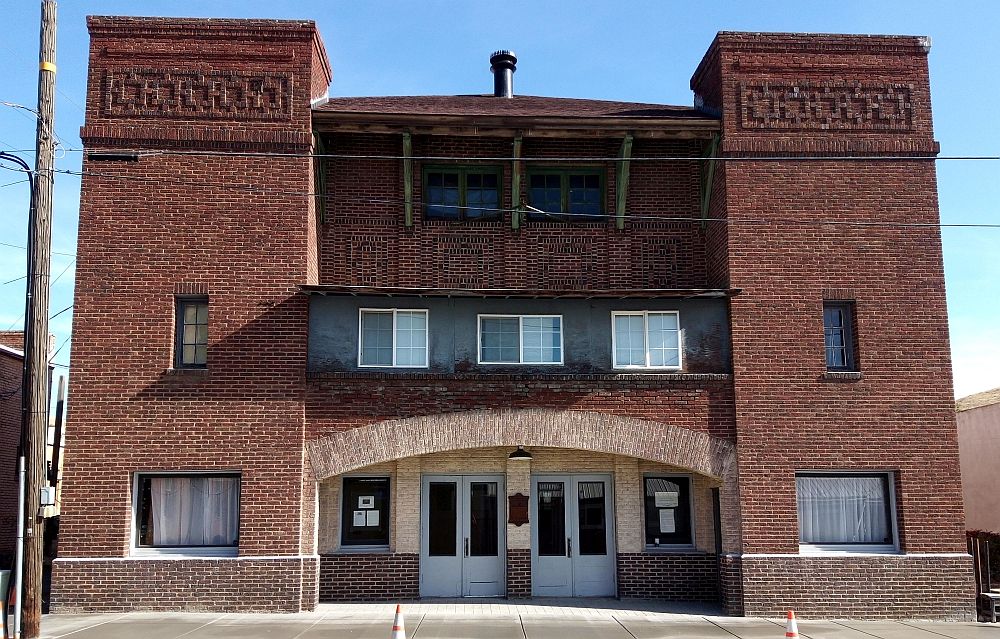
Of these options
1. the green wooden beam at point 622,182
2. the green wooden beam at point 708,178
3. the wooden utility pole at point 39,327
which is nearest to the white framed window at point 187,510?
the wooden utility pole at point 39,327

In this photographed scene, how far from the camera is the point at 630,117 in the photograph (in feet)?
52.1

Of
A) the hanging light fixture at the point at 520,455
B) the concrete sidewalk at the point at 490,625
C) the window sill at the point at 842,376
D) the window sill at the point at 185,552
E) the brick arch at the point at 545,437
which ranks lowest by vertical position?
the concrete sidewalk at the point at 490,625

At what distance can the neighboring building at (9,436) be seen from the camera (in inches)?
853

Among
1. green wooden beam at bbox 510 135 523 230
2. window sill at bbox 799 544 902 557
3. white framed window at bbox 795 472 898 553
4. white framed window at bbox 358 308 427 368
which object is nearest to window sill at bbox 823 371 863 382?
white framed window at bbox 795 472 898 553

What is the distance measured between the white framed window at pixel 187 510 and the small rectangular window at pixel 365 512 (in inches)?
90.5

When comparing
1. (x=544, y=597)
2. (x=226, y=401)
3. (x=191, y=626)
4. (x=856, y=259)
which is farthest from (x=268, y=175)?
(x=856, y=259)

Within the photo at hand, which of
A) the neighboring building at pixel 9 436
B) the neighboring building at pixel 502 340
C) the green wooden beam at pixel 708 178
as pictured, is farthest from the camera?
the neighboring building at pixel 9 436

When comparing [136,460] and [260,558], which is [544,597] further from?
[136,460]

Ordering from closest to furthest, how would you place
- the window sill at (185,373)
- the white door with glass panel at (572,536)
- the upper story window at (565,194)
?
the window sill at (185,373), the white door with glass panel at (572,536), the upper story window at (565,194)

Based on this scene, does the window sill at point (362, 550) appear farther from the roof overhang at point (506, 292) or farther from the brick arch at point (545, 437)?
the roof overhang at point (506, 292)

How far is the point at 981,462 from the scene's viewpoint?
23125 millimetres

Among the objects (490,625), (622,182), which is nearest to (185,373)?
(490,625)

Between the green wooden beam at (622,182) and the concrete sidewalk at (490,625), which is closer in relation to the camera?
the concrete sidewalk at (490,625)

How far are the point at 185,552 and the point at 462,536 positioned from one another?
4939mm
